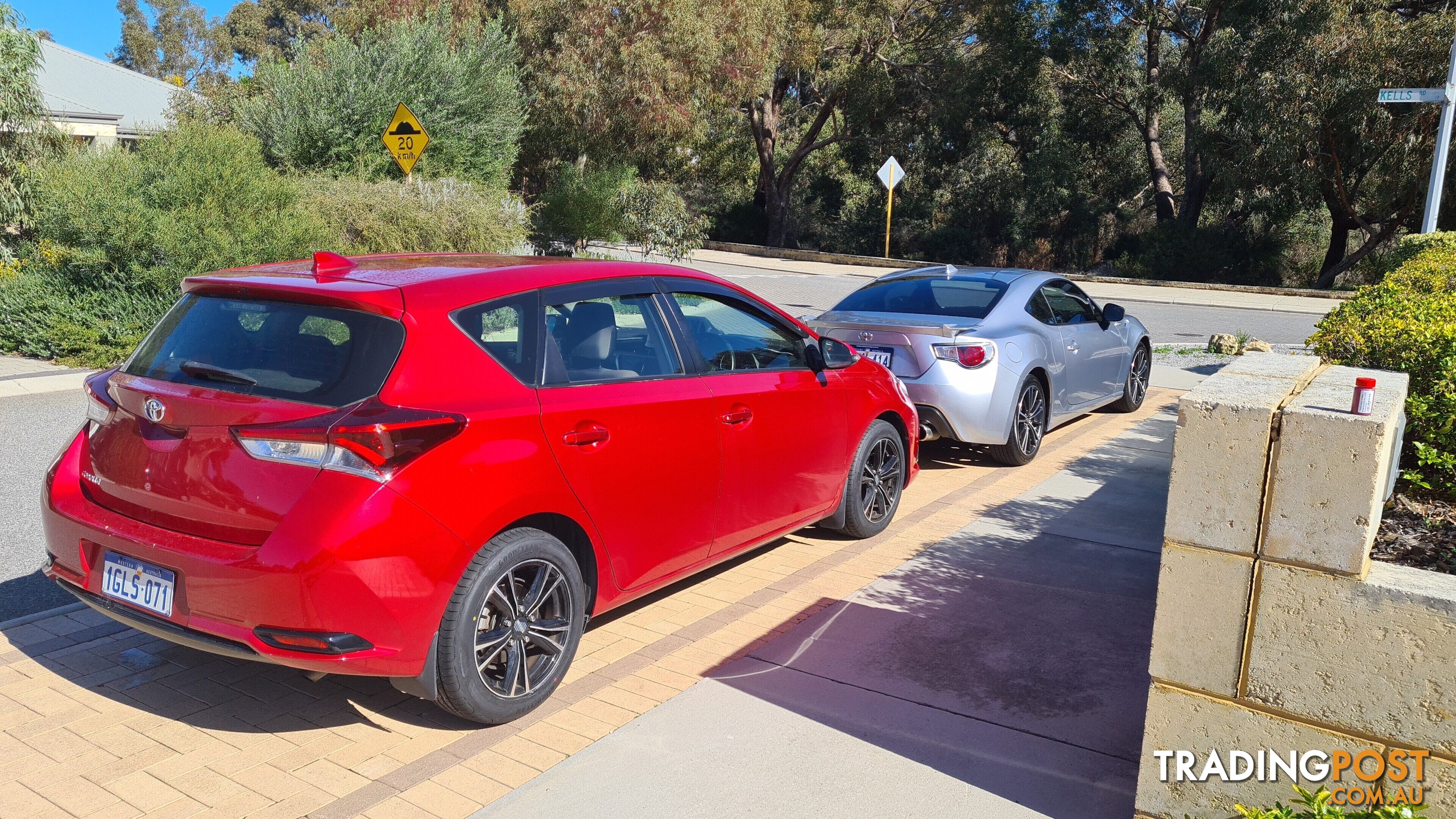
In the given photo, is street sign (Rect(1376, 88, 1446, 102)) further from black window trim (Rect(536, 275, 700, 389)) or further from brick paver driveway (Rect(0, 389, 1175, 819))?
black window trim (Rect(536, 275, 700, 389))

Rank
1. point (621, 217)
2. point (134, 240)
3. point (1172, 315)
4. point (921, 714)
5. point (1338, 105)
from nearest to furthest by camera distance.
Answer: point (921, 714)
point (134, 240)
point (1172, 315)
point (621, 217)
point (1338, 105)

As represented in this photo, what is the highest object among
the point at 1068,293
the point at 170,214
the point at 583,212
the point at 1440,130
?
the point at 1440,130

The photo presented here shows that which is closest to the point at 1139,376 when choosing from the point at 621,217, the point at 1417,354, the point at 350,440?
the point at 1417,354

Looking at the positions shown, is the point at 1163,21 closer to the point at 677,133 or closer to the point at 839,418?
the point at 677,133

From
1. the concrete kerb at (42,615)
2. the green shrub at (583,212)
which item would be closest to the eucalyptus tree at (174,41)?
the green shrub at (583,212)

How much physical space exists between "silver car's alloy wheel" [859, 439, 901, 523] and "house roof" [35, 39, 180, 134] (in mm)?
26660

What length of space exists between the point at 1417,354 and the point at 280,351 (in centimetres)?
427

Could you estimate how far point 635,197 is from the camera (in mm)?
23703

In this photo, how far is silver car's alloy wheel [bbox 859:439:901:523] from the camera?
639 cm

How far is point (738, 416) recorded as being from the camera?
5.12 metres

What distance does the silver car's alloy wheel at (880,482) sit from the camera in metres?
6.39

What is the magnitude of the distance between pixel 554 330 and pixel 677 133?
24.1 metres

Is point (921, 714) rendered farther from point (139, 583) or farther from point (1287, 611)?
point (139, 583)

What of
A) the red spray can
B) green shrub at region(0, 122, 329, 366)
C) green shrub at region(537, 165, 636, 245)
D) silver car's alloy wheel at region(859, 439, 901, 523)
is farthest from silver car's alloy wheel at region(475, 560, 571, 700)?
green shrub at region(537, 165, 636, 245)
